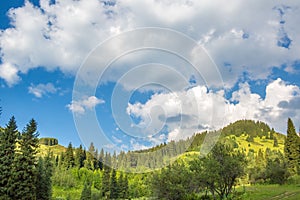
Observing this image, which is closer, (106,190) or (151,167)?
(151,167)

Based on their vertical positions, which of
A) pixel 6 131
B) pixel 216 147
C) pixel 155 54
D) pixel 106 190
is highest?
pixel 155 54

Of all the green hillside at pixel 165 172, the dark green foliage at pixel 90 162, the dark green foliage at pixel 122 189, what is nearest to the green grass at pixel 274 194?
the green hillside at pixel 165 172

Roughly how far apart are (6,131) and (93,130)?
1998 centimetres

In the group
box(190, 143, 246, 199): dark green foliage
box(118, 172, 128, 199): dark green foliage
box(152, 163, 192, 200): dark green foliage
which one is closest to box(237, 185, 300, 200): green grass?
box(190, 143, 246, 199): dark green foliage

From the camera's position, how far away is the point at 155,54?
101ft

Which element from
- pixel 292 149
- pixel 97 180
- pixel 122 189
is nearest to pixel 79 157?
pixel 97 180

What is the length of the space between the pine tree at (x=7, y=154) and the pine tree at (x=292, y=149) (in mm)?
74186

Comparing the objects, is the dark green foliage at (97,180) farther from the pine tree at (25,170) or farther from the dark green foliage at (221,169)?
the dark green foliage at (221,169)

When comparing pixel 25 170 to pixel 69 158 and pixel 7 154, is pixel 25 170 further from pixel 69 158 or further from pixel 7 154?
pixel 69 158

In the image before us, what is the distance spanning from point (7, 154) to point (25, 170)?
326 cm

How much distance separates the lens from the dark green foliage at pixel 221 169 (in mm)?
34281

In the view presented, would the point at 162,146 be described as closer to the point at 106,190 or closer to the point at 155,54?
the point at 155,54

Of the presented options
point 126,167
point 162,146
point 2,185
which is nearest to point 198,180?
point 162,146

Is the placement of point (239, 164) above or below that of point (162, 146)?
below
